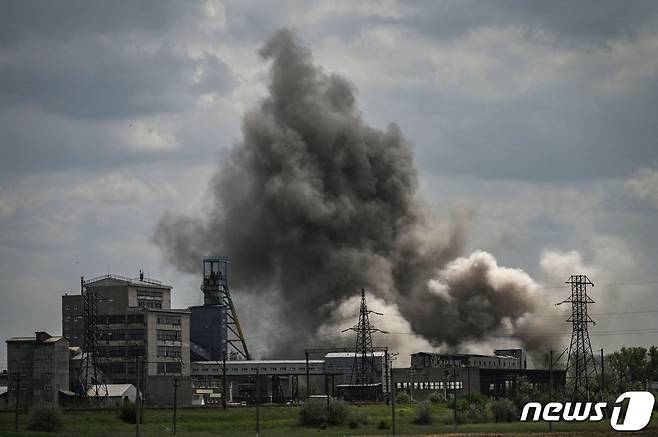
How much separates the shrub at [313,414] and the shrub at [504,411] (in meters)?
14.7

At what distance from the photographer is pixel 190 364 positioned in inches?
5910

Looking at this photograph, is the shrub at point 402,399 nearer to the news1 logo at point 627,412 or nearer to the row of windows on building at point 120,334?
the row of windows on building at point 120,334

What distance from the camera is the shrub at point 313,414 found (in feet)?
332

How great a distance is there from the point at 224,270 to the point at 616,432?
9025cm

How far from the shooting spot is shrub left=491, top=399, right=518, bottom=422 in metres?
105

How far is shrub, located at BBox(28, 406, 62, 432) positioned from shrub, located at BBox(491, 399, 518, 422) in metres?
35.9

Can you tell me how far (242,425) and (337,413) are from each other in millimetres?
7556

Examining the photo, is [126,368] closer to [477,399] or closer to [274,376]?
[274,376]

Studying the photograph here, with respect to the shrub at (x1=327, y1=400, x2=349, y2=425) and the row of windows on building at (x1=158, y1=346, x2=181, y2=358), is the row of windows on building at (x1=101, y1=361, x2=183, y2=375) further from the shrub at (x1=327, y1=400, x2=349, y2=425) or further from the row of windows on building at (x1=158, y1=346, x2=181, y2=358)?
the shrub at (x1=327, y1=400, x2=349, y2=425)

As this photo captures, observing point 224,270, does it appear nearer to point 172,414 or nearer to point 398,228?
point 398,228

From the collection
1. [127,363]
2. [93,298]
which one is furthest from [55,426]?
[127,363]

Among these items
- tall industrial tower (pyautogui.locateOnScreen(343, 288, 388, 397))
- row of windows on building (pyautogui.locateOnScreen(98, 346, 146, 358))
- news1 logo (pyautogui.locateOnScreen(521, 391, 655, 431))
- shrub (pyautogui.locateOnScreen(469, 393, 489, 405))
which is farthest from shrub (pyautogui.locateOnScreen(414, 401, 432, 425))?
row of windows on building (pyautogui.locateOnScreen(98, 346, 146, 358))

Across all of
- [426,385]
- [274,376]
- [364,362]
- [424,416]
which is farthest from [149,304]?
[424,416]

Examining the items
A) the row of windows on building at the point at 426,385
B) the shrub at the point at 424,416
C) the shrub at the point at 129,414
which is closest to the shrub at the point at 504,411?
the shrub at the point at 424,416
